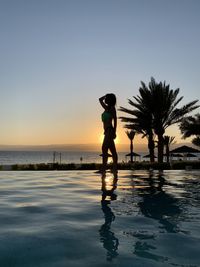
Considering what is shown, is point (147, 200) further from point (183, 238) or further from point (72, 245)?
point (72, 245)

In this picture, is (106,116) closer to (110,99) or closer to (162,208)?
(110,99)

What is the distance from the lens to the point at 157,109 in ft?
87.9

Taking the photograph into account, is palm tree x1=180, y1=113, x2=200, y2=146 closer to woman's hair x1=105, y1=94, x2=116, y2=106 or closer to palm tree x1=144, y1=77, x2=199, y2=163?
palm tree x1=144, y1=77, x2=199, y2=163

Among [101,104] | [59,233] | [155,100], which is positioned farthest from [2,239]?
[155,100]

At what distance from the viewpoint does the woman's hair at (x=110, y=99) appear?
25.1 ft

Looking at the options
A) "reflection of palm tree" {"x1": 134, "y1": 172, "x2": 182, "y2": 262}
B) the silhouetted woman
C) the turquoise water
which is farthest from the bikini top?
the turquoise water

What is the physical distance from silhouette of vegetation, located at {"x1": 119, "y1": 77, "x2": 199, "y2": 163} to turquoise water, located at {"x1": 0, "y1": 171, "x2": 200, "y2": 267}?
22.0 meters

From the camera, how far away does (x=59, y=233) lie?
320 centimetres

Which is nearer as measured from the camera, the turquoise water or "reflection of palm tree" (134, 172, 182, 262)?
the turquoise water

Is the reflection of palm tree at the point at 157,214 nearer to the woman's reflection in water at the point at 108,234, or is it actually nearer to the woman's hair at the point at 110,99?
the woman's reflection in water at the point at 108,234

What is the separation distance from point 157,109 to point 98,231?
949 inches

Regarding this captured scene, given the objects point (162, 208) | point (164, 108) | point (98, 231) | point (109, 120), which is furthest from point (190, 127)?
point (98, 231)

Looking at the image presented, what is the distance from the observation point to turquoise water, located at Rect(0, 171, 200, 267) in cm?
252

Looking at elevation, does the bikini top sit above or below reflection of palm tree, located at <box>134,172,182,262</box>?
above
